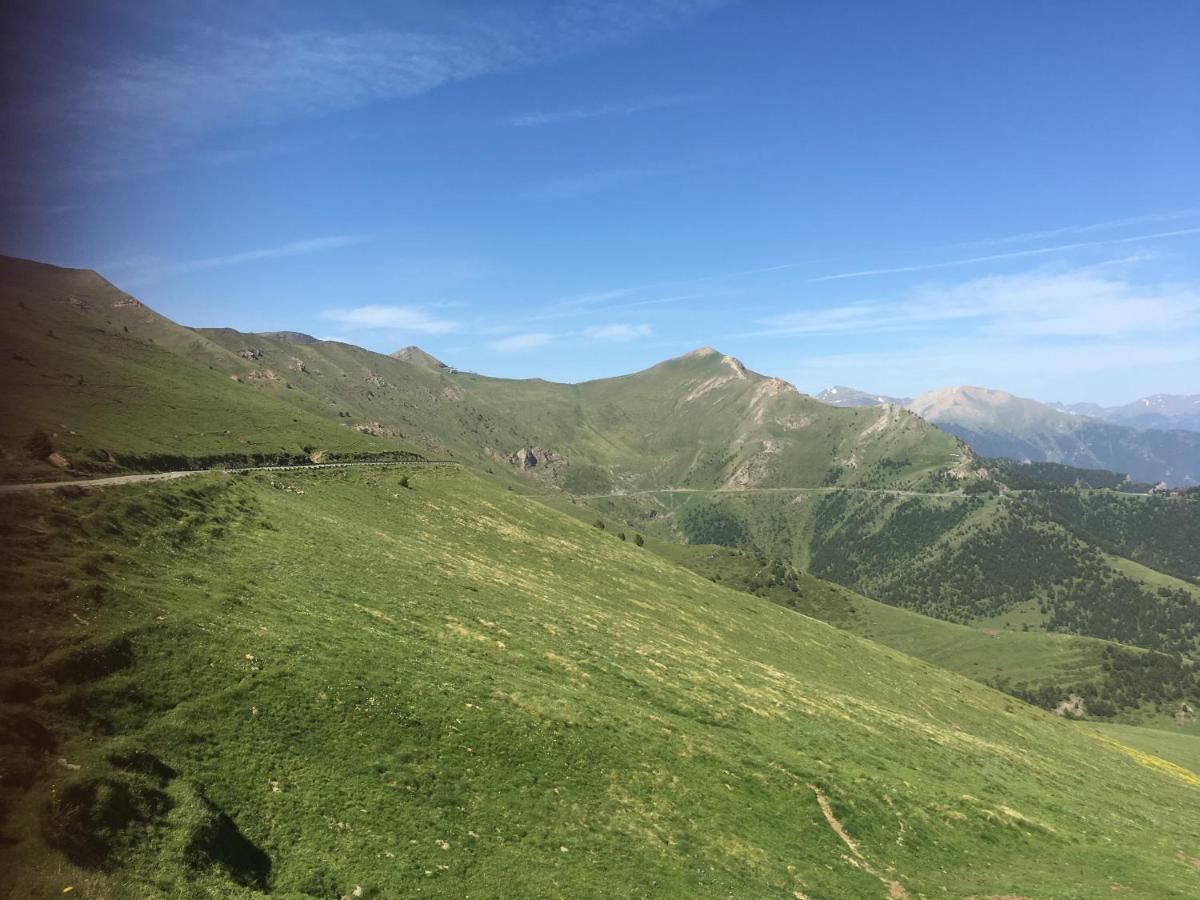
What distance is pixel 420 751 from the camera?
3105 cm

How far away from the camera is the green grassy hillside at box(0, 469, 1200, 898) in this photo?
22.8 metres

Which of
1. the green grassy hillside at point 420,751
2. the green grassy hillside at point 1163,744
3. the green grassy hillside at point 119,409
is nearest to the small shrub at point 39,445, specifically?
the green grassy hillside at point 119,409

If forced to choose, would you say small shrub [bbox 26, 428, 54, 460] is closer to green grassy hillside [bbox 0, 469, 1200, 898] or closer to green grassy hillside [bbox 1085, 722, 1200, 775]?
green grassy hillside [bbox 0, 469, 1200, 898]

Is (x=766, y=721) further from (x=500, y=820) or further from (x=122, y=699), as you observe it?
(x=122, y=699)

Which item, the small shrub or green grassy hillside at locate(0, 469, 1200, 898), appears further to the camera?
the small shrub

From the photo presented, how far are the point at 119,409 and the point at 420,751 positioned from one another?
94329mm

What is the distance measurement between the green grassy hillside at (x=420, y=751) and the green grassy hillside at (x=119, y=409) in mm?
16383

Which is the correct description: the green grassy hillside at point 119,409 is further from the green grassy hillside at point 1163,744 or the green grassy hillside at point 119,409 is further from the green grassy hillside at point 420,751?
the green grassy hillside at point 1163,744

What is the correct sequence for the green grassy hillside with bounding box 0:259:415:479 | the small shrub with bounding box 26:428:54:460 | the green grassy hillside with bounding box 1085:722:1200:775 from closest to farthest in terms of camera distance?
the small shrub with bounding box 26:428:54:460 < the green grassy hillside with bounding box 0:259:415:479 < the green grassy hillside with bounding box 1085:722:1200:775

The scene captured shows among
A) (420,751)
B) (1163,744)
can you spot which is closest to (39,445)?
(420,751)

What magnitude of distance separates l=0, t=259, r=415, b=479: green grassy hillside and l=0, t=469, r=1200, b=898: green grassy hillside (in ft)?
53.8

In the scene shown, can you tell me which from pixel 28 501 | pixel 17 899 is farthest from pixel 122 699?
pixel 28 501

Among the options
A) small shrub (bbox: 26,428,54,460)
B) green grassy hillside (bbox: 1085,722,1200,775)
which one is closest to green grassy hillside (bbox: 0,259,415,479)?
small shrub (bbox: 26,428,54,460)

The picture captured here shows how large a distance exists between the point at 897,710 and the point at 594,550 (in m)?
51.2
